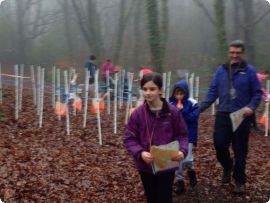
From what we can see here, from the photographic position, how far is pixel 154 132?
11.9 feet

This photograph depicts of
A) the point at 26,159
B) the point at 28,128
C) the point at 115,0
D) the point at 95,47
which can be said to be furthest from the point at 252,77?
the point at 115,0

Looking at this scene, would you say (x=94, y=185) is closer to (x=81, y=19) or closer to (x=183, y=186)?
(x=183, y=186)

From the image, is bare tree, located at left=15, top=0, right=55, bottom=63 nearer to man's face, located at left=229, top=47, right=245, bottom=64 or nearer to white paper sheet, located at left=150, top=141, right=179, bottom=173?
man's face, located at left=229, top=47, right=245, bottom=64

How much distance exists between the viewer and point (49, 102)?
1422cm

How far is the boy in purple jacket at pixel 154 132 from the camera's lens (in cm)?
361

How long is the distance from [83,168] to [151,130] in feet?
10.5

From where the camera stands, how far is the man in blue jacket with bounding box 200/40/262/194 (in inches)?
209

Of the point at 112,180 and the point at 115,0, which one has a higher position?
the point at 115,0

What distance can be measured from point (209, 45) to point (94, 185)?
1151 inches

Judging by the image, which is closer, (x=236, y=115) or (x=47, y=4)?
(x=236, y=115)

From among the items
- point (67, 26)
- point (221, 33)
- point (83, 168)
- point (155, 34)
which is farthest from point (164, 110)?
point (67, 26)

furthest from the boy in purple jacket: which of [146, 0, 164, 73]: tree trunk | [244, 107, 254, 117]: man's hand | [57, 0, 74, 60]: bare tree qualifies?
[57, 0, 74, 60]: bare tree

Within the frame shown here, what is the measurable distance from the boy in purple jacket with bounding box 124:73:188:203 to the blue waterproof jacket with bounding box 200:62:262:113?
1815 mm

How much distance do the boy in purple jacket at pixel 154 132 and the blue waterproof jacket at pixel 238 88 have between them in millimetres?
1815
